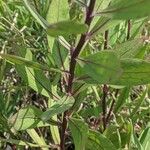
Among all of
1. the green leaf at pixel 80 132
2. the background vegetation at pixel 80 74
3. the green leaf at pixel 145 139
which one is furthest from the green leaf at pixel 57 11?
the green leaf at pixel 145 139

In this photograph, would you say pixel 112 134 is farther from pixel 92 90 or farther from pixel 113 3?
pixel 113 3

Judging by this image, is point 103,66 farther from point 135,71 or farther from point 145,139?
point 145,139

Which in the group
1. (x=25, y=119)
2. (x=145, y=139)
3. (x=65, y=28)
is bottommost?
(x=145, y=139)

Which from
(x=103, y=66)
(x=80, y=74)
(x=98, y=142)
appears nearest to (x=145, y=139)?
(x=98, y=142)

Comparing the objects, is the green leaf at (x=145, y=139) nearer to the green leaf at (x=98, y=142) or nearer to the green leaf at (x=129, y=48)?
the green leaf at (x=98, y=142)

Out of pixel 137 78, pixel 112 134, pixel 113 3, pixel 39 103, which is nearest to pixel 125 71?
pixel 137 78

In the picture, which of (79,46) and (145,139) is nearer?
(79,46)
